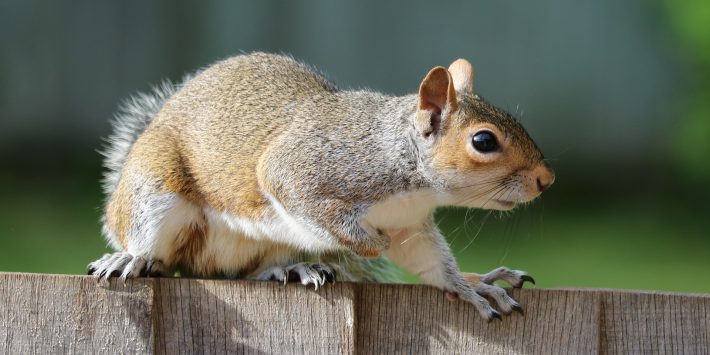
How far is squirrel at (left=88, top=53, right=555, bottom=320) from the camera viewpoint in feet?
8.97

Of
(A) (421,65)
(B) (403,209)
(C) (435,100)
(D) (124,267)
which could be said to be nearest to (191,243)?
(D) (124,267)

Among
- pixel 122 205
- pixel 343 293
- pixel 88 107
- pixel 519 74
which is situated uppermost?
pixel 343 293

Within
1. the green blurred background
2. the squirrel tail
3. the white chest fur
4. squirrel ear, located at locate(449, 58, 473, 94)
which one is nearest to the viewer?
A: the white chest fur

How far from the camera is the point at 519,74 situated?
8.08 meters

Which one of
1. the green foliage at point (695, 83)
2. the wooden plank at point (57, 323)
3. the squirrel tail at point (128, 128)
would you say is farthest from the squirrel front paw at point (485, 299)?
the green foliage at point (695, 83)

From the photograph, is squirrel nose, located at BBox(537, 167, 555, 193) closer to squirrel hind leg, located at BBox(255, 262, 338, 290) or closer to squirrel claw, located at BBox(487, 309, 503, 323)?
squirrel claw, located at BBox(487, 309, 503, 323)

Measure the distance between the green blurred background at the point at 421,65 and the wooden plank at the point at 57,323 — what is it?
4.94 metres

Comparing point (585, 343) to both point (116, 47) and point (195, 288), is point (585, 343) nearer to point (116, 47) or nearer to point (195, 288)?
point (195, 288)

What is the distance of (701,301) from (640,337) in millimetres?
156

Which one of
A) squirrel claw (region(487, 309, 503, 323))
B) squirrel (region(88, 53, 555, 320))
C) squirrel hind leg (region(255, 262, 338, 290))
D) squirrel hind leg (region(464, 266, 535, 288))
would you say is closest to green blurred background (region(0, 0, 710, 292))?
squirrel (region(88, 53, 555, 320))

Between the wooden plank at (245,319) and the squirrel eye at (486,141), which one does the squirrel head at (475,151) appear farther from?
the wooden plank at (245,319)

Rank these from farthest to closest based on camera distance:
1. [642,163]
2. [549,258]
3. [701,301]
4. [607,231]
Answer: [642,163] < [607,231] < [549,258] < [701,301]

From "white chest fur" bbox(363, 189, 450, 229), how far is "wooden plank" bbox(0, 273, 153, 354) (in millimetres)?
685

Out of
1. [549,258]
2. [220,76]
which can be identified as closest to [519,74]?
[549,258]
